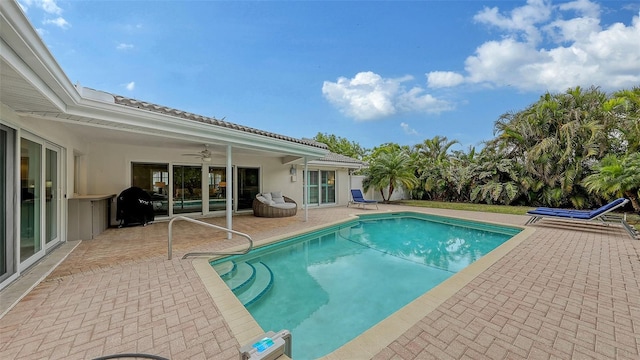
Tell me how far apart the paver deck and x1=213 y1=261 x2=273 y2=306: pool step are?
2.20 feet

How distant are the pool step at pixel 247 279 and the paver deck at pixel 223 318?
671 millimetres

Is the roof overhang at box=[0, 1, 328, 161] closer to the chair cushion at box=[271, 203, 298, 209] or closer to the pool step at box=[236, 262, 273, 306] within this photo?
the pool step at box=[236, 262, 273, 306]

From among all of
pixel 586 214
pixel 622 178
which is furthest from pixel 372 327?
pixel 622 178

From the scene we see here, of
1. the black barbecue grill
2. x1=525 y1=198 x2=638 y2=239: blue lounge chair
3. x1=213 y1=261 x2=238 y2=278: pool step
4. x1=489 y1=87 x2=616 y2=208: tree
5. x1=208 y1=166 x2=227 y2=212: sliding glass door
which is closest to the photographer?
x1=213 y1=261 x2=238 y2=278: pool step

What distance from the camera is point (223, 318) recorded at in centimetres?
319

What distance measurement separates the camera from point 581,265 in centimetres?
529

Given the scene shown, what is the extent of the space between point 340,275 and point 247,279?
2028 millimetres

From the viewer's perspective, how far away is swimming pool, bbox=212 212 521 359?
12.7ft

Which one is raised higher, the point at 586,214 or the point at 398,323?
the point at 586,214

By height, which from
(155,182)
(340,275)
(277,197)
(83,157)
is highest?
(83,157)

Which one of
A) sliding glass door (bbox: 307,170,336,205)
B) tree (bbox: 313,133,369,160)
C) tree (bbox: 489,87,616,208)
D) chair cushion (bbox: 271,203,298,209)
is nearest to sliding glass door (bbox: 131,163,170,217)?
chair cushion (bbox: 271,203,298,209)

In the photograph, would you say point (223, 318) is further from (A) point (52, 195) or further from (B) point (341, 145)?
(B) point (341, 145)

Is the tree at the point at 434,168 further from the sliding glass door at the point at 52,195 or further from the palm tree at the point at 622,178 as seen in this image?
the sliding glass door at the point at 52,195

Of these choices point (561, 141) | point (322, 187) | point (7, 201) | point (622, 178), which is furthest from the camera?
point (322, 187)
